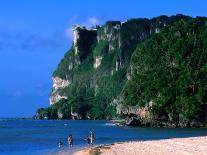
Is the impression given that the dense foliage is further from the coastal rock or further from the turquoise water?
the turquoise water

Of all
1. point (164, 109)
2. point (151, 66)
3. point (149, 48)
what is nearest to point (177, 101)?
point (164, 109)

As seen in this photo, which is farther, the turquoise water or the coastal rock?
the coastal rock

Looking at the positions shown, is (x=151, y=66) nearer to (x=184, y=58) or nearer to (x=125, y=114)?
(x=184, y=58)

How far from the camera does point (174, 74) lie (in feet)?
552

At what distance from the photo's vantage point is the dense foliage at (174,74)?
149750mm

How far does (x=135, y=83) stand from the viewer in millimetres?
177750

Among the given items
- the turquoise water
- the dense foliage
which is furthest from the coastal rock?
the turquoise water

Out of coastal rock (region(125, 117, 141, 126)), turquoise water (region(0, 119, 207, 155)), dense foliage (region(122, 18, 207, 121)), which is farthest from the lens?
coastal rock (region(125, 117, 141, 126))

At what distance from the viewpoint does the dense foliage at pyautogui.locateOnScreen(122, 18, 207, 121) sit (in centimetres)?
14975

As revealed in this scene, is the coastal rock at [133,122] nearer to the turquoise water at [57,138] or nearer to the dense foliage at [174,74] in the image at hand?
the dense foliage at [174,74]

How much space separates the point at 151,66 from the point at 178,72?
58.8 feet

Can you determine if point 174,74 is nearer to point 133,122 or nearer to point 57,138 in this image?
point 133,122

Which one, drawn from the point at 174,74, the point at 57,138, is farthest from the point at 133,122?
the point at 57,138

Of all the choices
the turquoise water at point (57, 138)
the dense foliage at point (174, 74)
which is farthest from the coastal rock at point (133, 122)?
the turquoise water at point (57, 138)
